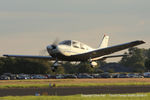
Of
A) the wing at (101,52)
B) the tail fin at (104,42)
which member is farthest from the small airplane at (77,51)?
the tail fin at (104,42)

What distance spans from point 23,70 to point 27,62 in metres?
3.87

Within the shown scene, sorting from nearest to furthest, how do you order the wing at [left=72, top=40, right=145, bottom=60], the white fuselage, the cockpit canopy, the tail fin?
the white fuselage, the cockpit canopy, the wing at [left=72, top=40, right=145, bottom=60], the tail fin

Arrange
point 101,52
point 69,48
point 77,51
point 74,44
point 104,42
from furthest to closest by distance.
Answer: point 104,42 → point 101,52 → point 77,51 → point 74,44 → point 69,48

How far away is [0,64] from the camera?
137625mm

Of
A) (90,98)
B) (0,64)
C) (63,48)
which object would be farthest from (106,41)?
(0,64)

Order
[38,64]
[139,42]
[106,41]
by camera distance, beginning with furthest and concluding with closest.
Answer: [38,64] < [106,41] < [139,42]

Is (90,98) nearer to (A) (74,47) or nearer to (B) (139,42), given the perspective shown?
(B) (139,42)

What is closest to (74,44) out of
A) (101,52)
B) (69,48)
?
(69,48)

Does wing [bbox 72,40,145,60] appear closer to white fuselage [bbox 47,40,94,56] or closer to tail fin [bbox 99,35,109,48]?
white fuselage [bbox 47,40,94,56]

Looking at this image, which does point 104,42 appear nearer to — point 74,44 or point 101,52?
point 101,52

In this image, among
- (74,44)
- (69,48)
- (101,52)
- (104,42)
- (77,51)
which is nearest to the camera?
(69,48)

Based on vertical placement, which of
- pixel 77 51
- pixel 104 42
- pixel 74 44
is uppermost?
pixel 104 42

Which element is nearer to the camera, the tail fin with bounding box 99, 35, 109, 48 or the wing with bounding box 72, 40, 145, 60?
the wing with bounding box 72, 40, 145, 60

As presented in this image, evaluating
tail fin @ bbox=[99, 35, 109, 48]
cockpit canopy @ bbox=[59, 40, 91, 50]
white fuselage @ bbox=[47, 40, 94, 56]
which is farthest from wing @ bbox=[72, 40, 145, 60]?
tail fin @ bbox=[99, 35, 109, 48]
